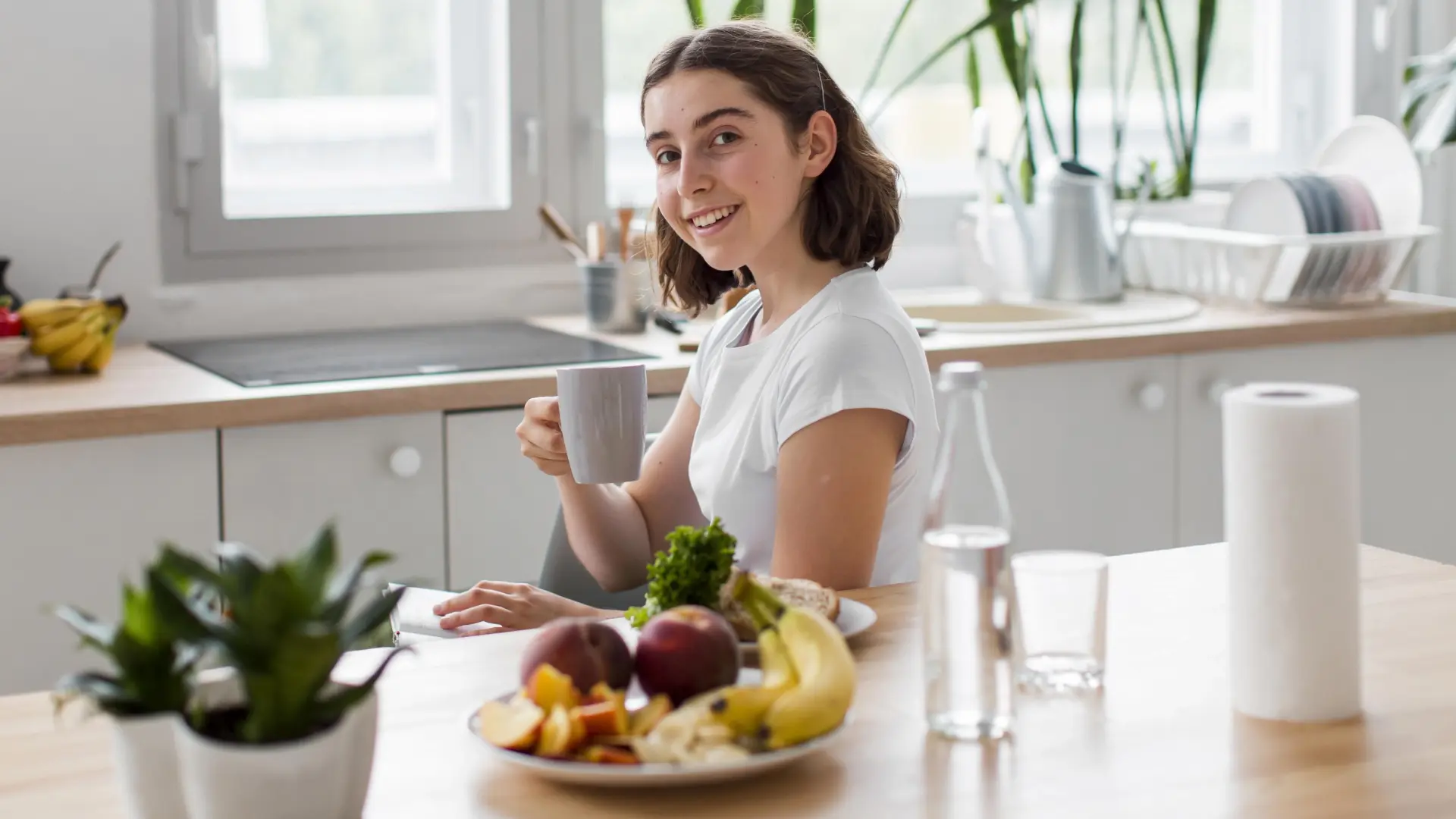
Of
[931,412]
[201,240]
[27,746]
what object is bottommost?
[27,746]

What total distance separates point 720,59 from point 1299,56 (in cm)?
244

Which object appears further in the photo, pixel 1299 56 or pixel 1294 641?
pixel 1299 56

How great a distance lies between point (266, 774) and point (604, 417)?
0.64m

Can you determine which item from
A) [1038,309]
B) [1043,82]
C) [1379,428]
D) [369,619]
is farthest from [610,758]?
[1043,82]

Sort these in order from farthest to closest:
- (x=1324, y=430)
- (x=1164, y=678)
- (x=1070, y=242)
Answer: (x=1070, y=242), (x=1164, y=678), (x=1324, y=430)

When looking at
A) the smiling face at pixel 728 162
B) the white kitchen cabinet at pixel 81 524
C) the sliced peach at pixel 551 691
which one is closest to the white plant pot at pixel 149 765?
the sliced peach at pixel 551 691

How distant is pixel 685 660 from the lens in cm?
99

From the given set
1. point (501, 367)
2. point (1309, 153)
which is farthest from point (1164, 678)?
point (1309, 153)

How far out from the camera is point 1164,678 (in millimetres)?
1139

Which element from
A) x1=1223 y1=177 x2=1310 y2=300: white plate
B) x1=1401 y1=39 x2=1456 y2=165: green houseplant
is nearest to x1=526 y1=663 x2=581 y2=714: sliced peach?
x1=1223 y1=177 x2=1310 y2=300: white plate

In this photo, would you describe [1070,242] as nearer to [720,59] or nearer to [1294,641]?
[720,59]

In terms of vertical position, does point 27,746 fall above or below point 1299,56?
below

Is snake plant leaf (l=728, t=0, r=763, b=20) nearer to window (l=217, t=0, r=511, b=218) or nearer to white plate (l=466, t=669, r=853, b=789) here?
window (l=217, t=0, r=511, b=218)

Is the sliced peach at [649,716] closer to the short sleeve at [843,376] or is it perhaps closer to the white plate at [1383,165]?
the short sleeve at [843,376]
